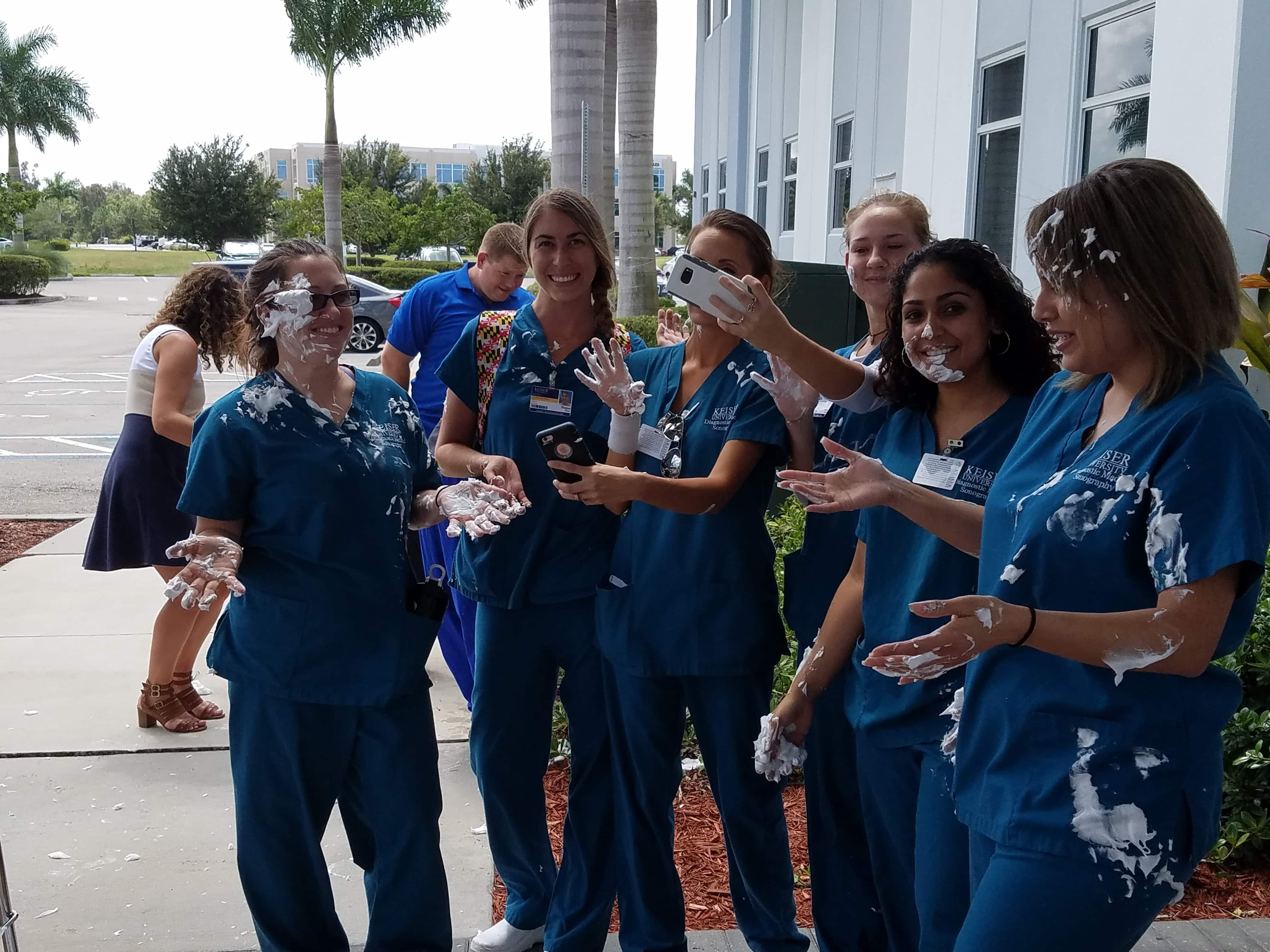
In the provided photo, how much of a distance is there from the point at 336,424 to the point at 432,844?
105 cm

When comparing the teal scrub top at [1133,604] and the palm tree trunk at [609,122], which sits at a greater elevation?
the palm tree trunk at [609,122]

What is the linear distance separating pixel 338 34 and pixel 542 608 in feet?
91.1

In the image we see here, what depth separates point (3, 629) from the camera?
19.5ft

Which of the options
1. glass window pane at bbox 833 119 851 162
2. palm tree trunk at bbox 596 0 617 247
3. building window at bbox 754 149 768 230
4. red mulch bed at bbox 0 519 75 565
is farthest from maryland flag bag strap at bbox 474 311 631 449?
building window at bbox 754 149 768 230

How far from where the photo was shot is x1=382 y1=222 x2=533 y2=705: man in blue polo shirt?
4730 millimetres

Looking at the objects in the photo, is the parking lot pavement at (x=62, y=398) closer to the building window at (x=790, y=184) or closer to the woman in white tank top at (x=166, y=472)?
the woman in white tank top at (x=166, y=472)

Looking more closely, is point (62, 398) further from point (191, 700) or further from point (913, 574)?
Answer: point (913, 574)

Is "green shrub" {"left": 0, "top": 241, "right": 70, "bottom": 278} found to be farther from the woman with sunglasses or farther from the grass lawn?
the woman with sunglasses

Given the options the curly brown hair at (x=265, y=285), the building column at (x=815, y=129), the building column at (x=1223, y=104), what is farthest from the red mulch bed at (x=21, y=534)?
the building column at (x=815, y=129)

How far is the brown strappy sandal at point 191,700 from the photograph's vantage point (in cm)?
467

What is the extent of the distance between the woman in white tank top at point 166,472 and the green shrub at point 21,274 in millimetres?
35469

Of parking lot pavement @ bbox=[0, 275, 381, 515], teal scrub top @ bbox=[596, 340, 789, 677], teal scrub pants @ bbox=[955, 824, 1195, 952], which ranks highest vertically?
teal scrub top @ bbox=[596, 340, 789, 677]

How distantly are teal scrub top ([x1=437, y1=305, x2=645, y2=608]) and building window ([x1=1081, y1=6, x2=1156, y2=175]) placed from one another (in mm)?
5239

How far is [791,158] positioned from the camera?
57.2 ft
